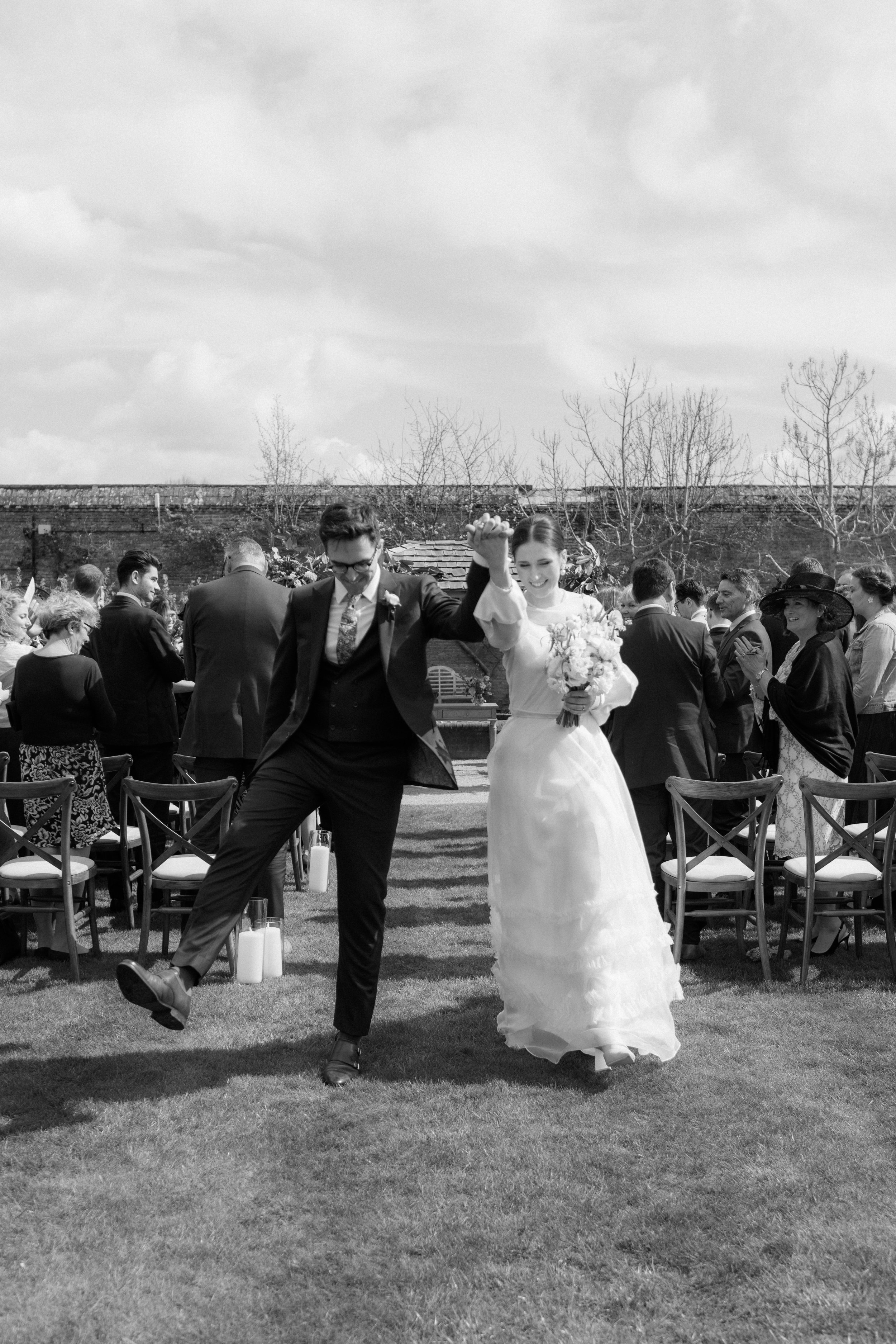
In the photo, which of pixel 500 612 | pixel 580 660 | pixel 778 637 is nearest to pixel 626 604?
pixel 778 637

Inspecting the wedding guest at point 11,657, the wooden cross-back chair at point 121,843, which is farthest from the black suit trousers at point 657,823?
the wedding guest at point 11,657

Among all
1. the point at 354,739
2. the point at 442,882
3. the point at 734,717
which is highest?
the point at 354,739

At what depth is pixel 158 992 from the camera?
3873 mm

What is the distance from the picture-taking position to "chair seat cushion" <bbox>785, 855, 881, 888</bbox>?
5953 millimetres

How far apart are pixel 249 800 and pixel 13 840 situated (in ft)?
7.27

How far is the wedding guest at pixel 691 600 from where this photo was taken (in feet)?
29.6

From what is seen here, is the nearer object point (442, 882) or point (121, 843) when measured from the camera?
point (121, 843)

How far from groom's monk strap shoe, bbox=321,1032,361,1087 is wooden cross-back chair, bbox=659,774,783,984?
80.1 inches

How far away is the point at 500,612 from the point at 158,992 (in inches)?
69.6

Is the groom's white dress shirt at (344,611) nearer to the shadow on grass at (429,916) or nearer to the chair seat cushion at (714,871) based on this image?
the chair seat cushion at (714,871)

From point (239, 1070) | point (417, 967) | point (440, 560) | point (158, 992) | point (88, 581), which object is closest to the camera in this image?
point (158, 992)

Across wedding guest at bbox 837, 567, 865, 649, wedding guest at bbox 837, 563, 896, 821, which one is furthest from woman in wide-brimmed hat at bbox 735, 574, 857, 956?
wedding guest at bbox 837, 567, 865, 649

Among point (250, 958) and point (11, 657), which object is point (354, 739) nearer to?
point (250, 958)

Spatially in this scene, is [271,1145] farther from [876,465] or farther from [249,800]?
[876,465]
